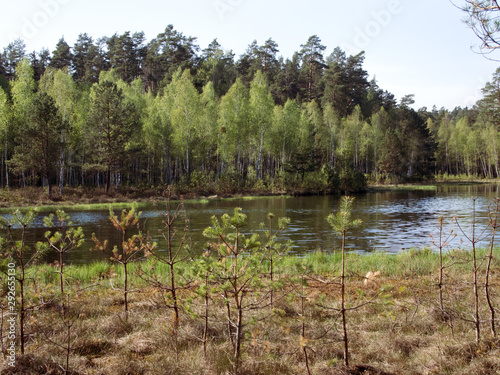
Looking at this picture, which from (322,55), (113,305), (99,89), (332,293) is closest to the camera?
(113,305)

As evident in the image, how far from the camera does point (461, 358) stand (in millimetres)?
3717

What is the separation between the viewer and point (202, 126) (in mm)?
44219

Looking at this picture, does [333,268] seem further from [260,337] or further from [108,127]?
[108,127]

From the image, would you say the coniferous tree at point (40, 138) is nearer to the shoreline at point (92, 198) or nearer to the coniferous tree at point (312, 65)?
the shoreline at point (92, 198)

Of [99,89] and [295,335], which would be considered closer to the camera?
[295,335]

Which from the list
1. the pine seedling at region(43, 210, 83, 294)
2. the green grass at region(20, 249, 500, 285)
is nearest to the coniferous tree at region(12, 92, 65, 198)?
the green grass at region(20, 249, 500, 285)

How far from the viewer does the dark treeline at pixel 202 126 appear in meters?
36.0

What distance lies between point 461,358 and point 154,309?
413 cm

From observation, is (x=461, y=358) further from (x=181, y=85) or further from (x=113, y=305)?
(x=181, y=85)

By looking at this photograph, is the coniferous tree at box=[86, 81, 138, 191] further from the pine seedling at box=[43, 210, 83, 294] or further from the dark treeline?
the pine seedling at box=[43, 210, 83, 294]

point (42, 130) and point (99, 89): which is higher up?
point (99, 89)

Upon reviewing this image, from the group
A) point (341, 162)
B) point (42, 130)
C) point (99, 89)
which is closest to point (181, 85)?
point (99, 89)

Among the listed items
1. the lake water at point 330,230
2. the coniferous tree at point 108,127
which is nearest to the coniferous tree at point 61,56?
the coniferous tree at point 108,127

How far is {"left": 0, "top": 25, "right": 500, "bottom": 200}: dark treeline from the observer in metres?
36.0
